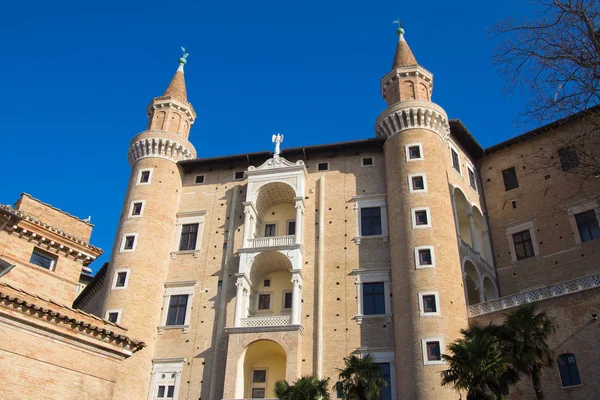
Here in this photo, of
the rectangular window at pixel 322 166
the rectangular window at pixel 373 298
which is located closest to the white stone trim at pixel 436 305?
the rectangular window at pixel 373 298

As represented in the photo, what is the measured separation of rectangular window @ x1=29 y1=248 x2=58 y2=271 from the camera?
25.2 metres

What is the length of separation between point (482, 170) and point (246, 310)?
60.9 feet

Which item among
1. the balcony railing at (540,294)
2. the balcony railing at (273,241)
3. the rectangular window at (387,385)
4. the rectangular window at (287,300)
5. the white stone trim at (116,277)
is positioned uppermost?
the balcony railing at (273,241)

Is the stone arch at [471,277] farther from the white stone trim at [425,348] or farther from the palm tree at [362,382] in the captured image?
the palm tree at [362,382]

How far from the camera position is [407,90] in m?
37.8

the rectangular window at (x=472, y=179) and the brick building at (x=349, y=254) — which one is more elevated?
the rectangular window at (x=472, y=179)

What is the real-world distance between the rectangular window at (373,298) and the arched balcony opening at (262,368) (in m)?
4.89

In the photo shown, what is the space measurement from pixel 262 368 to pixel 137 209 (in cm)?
1241

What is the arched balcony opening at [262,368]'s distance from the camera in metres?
31.3

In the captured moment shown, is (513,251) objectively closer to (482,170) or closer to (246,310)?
(482,170)

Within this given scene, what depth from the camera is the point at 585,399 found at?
24.9 metres

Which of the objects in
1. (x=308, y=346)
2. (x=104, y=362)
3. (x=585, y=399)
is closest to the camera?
(x=104, y=362)

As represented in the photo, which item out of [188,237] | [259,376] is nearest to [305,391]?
[259,376]

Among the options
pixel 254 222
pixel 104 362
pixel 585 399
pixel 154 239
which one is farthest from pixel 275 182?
pixel 585 399
